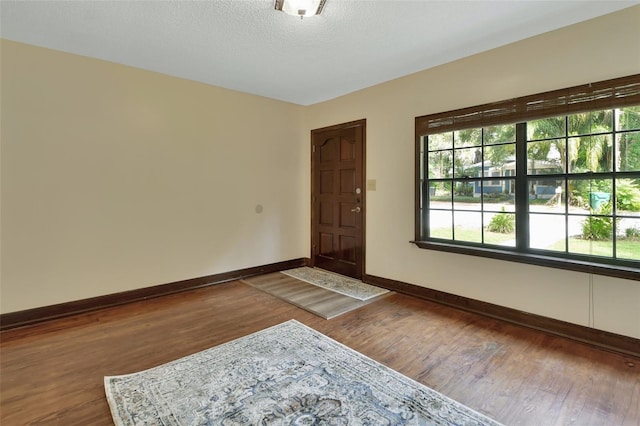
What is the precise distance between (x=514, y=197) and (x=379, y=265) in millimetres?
1757

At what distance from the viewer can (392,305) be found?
3418mm

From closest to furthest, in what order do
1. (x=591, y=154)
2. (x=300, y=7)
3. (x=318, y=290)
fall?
(x=300, y=7)
(x=591, y=154)
(x=318, y=290)

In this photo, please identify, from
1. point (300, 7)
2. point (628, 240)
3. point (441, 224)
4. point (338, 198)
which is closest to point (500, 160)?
point (441, 224)

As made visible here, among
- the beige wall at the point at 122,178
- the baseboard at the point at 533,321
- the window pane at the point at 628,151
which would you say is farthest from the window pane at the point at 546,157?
the beige wall at the point at 122,178

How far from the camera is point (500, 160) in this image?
307 centimetres

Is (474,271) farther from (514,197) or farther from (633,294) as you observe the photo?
(633,294)

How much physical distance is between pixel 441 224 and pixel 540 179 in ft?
3.41

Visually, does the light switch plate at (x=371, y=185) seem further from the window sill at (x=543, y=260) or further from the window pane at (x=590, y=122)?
the window pane at (x=590, y=122)

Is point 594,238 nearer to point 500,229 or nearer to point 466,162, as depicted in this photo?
point 500,229

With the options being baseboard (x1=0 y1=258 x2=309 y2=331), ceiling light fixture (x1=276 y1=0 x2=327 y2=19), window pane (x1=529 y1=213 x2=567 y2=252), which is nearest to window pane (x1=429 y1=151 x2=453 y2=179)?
window pane (x1=529 y1=213 x2=567 y2=252)

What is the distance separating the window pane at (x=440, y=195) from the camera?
3.48 metres

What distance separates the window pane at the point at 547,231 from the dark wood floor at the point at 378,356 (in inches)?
30.9

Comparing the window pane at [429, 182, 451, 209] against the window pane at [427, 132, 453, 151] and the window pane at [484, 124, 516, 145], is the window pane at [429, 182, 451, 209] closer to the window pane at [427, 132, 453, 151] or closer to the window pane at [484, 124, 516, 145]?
the window pane at [427, 132, 453, 151]

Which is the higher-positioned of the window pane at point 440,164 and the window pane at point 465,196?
the window pane at point 440,164
